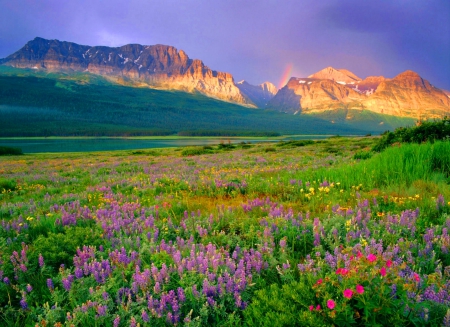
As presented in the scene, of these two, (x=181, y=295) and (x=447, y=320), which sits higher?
(x=447, y=320)

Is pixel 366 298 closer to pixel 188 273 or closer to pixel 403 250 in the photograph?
pixel 403 250

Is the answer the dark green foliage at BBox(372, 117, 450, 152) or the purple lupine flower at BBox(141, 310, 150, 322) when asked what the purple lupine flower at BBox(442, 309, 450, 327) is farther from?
the dark green foliage at BBox(372, 117, 450, 152)

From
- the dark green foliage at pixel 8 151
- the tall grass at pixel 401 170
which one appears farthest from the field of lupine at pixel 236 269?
the dark green foliage at pixel 8 151

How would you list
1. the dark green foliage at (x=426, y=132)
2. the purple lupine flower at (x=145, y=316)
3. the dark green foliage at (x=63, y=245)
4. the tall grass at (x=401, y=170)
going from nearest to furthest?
the purple lupine flower at (x=145, y=316) → the dark green foliage at (x=63, y=245) → the tall grass at (x=401, y=170) → the dark green foliage at (x=426, y=132)

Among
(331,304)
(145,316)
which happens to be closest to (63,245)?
(145,316)

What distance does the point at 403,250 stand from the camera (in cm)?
332

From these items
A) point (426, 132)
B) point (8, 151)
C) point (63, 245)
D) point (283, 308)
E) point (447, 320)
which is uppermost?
point (426, 132)

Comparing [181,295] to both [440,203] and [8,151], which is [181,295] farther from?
[8,151]

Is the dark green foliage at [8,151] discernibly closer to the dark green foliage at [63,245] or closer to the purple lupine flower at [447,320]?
the dark green foliage at [63,245]

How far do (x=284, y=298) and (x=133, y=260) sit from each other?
6.57ft

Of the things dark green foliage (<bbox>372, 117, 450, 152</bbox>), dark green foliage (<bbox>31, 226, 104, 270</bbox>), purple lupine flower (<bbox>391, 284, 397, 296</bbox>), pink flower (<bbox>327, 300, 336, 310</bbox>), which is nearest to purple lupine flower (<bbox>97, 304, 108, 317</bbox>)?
dark green foliage (<bbox>31, 226, 104, 270</bbox>)

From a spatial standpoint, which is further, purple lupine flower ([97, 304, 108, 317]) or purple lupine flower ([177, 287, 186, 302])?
purple lupine flower ([177, 287, 186, 302])

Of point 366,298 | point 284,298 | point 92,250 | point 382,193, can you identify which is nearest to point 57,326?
point 92,250

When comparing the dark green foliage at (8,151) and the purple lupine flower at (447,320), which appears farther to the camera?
the dark green foliage at (8,151)
